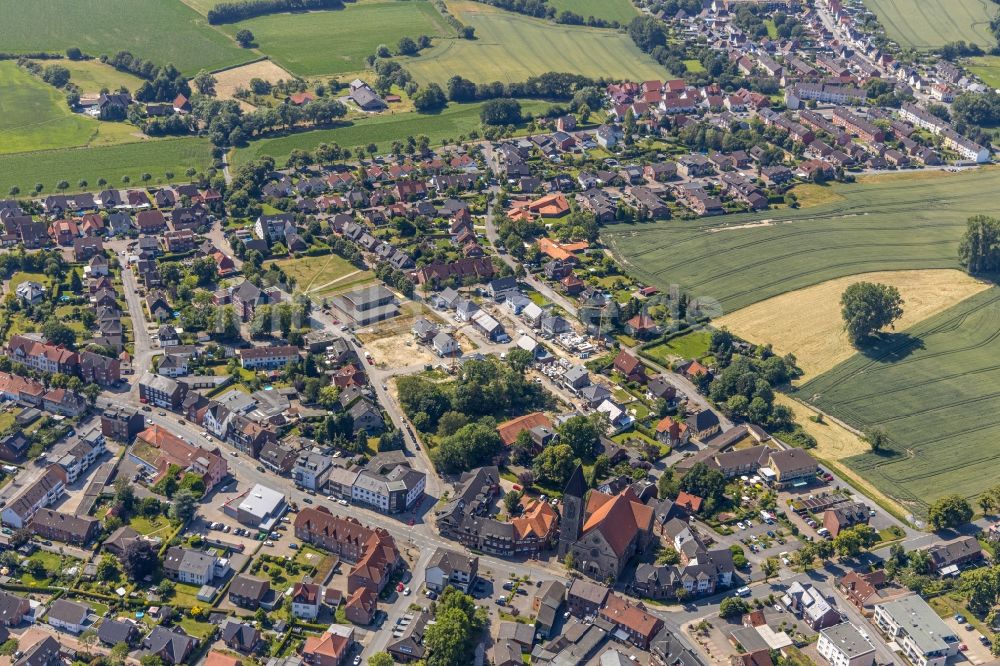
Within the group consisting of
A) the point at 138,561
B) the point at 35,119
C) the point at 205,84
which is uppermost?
the point at 205,84

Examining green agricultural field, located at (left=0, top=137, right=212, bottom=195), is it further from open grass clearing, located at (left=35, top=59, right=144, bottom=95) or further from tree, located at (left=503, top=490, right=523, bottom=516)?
tree, located at (left=503, top=490, right=523, bottom=516)

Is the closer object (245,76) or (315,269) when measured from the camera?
(315,269)

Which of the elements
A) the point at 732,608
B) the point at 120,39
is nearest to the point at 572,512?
the point at 732,608

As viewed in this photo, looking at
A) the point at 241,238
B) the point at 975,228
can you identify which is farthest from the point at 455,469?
the point at 975,228

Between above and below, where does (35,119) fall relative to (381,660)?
above

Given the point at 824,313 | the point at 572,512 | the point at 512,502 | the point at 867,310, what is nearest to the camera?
the point at 572,512

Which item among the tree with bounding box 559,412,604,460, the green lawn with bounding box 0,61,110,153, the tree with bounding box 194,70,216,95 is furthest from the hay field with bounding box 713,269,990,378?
the green lawn with bounding box 0,61,110,153

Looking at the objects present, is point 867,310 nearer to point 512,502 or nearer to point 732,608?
point 732,608

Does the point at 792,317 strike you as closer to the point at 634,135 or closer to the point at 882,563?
the point at 882,563
